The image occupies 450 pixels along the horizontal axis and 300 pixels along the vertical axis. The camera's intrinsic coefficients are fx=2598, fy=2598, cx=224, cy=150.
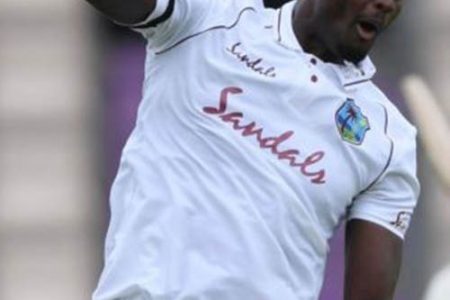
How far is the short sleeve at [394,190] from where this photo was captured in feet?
22.1

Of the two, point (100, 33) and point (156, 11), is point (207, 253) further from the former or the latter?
point (100, 33)

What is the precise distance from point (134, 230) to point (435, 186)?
19.3 feet

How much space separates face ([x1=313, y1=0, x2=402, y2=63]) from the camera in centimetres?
665

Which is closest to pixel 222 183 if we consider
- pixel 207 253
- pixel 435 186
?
pixel 207 253

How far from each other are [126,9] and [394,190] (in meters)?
0.90

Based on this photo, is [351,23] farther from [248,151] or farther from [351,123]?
[248,151]

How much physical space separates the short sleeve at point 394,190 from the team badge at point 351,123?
3.6 inches

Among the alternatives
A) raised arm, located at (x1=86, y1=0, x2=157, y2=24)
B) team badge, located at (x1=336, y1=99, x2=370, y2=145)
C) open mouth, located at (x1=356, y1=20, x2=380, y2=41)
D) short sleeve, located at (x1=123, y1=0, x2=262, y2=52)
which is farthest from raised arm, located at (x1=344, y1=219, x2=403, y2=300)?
raised arm, located at (x1=86, y1=0, x2=157, y2=24)

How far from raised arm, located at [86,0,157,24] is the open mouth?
1.85ft

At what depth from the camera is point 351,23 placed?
6.66 metres

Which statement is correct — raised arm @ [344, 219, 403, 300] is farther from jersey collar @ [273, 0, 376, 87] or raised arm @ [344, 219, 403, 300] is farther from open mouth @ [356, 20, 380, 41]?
open mouth @ [356, 20, 380, 41]

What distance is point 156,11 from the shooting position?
6.47 m

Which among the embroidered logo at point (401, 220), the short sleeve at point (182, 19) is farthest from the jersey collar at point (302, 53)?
the embroidered logo at point (401, 220)

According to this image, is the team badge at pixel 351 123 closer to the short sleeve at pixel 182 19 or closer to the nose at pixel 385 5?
the nose at pixel 385 5
